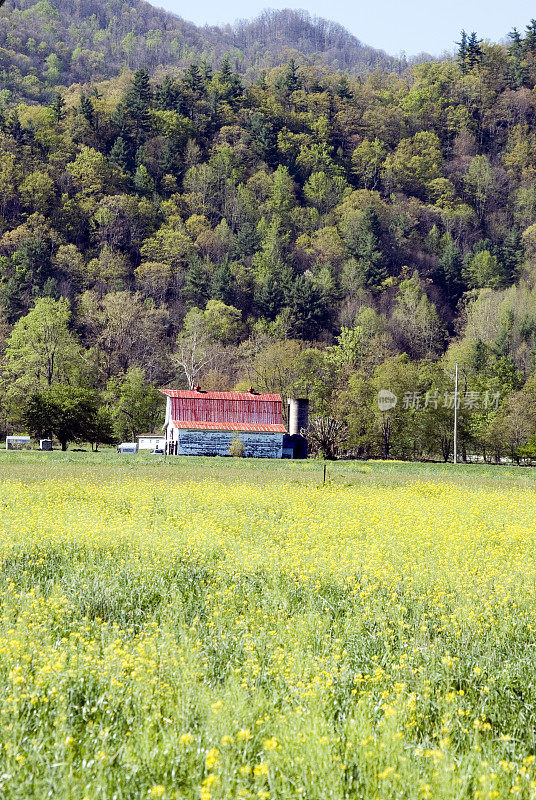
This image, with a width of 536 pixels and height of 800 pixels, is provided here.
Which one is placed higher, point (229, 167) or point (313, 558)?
point (229, 167)

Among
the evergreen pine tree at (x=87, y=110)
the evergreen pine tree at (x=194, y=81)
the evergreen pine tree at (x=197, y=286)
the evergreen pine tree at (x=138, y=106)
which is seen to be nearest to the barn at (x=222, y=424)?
the evergreen pine tree at (x=197, y=286)

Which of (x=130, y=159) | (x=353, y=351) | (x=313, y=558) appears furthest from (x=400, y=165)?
(x=313, y=558)

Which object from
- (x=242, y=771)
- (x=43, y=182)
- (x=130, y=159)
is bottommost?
(x=242, y=771)

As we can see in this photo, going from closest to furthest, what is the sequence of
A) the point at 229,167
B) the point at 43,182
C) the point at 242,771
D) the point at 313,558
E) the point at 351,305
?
the point at 242,771 < the point at 313,558 < the point at 351,305 < the point at 43,182 < the point at 229,167

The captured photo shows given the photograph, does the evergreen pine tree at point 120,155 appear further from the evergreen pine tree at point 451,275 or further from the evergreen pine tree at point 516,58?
the evergreen pine tree at point 516,58

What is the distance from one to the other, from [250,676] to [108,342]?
274ft

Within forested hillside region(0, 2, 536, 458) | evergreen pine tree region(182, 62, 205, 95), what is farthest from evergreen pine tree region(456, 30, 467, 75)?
evergreen pine tree region(182, 62, 205, 95)

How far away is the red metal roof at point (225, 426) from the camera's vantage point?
2440 inches

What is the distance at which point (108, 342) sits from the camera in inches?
3489

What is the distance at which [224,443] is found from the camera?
62625 mm

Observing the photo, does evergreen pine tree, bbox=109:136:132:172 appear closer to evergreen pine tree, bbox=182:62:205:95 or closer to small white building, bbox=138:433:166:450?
evergreen pine tree, bbox=182:62:205:95

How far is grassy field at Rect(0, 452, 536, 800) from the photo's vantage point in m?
5.54

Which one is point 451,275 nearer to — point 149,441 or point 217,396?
point 149,441

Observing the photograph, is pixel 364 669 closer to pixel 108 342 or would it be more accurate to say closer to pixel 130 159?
pixel 108 342
